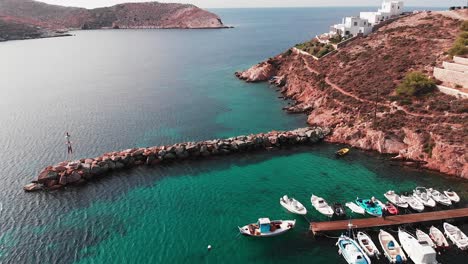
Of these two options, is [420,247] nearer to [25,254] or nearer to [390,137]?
[390,137]

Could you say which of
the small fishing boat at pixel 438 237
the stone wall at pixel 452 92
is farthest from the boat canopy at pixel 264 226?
the stone wall at pixel 452 92

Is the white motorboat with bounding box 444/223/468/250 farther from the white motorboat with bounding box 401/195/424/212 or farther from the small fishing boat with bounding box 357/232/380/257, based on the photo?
the small fishing boat with bounding box 357/232/380/257

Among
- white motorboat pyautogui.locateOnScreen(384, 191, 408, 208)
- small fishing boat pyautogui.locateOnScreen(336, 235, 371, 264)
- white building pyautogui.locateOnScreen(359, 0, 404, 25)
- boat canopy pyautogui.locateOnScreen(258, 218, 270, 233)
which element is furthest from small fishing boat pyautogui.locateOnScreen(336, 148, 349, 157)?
white building pyautogui.locateOnScreen(359, 0, 404, 25)

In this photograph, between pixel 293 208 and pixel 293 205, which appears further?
pixel 293 205

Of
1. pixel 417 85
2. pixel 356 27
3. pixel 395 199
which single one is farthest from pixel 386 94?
pixel 356 27

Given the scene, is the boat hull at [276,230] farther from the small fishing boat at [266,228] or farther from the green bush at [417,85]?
the green bush at [417,85]

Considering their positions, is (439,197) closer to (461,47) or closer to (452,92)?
(452,92)
